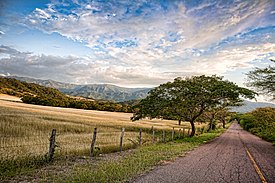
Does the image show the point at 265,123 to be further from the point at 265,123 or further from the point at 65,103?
the point at 65,103

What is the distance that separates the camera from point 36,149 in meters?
11.1

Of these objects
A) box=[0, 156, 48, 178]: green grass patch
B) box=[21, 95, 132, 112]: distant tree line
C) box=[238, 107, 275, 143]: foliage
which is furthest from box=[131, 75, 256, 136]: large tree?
box=[21, 95, 132, 112]: distant tree line

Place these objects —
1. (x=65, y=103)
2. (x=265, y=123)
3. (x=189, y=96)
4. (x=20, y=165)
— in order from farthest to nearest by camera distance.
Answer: (x=65, y=103), (x=265, y=123), (x=189, y=96), (x=20, y=165)

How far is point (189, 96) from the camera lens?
1019 inches

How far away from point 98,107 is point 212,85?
236ft

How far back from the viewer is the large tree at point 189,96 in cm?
2461

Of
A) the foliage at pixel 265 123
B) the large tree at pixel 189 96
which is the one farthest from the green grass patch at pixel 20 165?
the foliage at pixel 265 123

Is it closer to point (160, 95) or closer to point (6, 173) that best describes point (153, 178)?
point (6, 173)

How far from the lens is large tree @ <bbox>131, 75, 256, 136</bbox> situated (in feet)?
80.7

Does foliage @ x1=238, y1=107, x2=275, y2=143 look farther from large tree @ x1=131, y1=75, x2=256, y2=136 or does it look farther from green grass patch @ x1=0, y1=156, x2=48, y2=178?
green grass patch @ x1=0, y1=156, x2=48, y2=178

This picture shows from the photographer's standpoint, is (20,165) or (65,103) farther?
(65,103)

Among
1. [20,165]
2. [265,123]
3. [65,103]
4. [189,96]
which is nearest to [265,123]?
[265,123]

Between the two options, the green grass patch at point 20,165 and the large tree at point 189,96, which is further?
the large tree at point 189,96

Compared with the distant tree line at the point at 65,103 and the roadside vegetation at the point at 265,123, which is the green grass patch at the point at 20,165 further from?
the distant tree line at the point at 65,103
